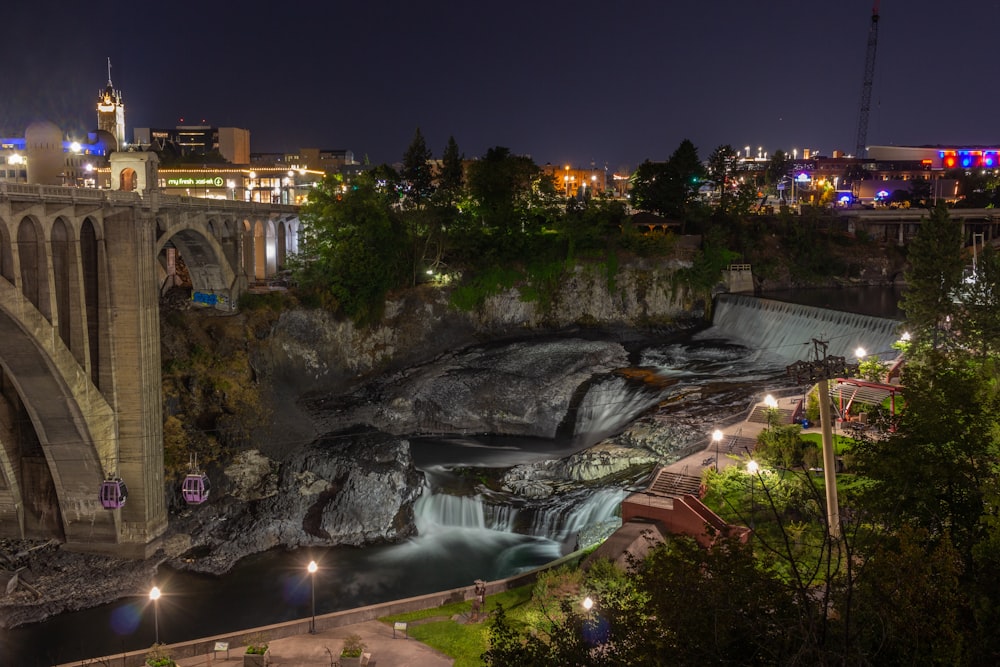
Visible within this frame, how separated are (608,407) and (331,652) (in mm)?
23658

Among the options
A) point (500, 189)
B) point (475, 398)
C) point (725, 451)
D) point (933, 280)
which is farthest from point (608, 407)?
point (500, 189)

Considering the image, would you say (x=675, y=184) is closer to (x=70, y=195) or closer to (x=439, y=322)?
(x=439, y=322)

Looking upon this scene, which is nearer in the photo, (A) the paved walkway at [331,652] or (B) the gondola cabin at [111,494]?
(A) the paved walkway at [331,652]

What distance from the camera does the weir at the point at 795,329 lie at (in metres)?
45.0

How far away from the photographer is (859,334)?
4619 cm

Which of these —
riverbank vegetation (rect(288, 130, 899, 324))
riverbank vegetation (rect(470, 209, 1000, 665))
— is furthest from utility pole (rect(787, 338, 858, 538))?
riverbank vegetation (rect(288, 130, 899, 324))

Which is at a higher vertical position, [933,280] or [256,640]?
[933,280]

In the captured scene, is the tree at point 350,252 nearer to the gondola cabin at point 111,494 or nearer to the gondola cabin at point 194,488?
the gondola cabin at point 194,488

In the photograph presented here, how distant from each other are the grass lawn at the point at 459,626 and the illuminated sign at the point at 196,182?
2289 inches

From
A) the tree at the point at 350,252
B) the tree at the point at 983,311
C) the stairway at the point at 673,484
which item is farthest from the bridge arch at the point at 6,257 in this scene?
the tree at the point at 983,311

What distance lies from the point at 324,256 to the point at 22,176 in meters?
60.4

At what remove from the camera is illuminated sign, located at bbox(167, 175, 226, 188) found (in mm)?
72269

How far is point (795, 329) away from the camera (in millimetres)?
51312

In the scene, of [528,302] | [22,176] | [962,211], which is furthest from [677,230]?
[22,176]
